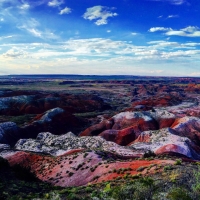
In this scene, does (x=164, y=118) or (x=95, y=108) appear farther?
(x=95, y=108)

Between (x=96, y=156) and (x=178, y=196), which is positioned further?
(x=96, y=156)

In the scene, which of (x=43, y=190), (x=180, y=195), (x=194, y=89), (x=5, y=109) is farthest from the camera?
(x=194, y=89)

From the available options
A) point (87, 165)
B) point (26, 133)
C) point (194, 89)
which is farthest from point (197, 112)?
point (194, 89)

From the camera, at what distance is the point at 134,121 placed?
62.6 meters

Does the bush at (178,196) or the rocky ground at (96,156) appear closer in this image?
the bush at (178,196)

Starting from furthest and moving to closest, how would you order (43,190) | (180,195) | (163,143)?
1. (163,143)
2. (43,190)
3. (180,195)

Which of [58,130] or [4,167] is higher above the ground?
[4,167]

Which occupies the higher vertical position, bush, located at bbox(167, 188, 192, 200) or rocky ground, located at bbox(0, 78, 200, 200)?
bush, located at bbox(167, 188, 192, 200)

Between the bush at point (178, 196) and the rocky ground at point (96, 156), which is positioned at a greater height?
the bush at point (178, 196)

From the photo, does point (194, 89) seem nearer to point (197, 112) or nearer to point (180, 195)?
point (197, 112)

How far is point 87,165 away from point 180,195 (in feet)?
A: 54.3

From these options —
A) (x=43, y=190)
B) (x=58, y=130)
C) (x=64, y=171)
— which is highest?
(x=43, y=190)

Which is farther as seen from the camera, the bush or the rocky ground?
the rocky ground

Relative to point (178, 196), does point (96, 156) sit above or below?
below
